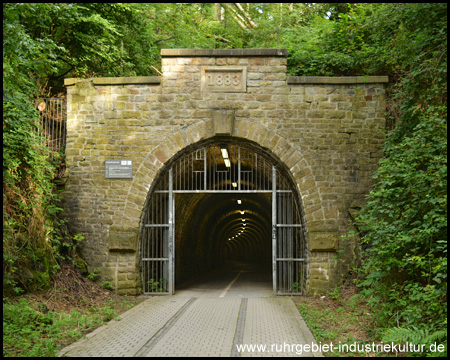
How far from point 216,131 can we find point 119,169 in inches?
107

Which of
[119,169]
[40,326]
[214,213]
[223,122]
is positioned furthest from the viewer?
[214,213]

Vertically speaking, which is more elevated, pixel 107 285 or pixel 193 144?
pixel 193 144

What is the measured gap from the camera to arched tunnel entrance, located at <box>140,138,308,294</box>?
1152 centimetres

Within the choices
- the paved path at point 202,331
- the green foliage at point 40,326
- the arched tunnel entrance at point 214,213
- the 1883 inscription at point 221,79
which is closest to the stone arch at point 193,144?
the arched tunnel entrance at point 214,213

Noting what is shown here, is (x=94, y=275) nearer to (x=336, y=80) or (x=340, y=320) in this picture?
(x=340, y=320)

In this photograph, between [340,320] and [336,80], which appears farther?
[336,80]

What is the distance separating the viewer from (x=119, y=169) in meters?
11.2

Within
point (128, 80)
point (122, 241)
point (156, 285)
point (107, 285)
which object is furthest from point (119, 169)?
point (156, 285)

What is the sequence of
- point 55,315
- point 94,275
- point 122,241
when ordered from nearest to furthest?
point 55,315 < point 94,275 < point 122,241

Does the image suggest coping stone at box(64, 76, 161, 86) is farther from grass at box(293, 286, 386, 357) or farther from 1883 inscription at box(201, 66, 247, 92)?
grass at box(293, 286, 386, 357)

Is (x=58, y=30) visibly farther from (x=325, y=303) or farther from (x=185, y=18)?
(x=325, y=303)

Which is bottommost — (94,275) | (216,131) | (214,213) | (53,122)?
(94,275)

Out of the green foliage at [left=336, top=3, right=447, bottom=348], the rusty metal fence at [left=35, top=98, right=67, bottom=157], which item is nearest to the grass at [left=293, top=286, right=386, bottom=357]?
the green foliage at [left=336, top=3, right=447, bottom=348]

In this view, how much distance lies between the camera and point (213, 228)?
25.0 m
